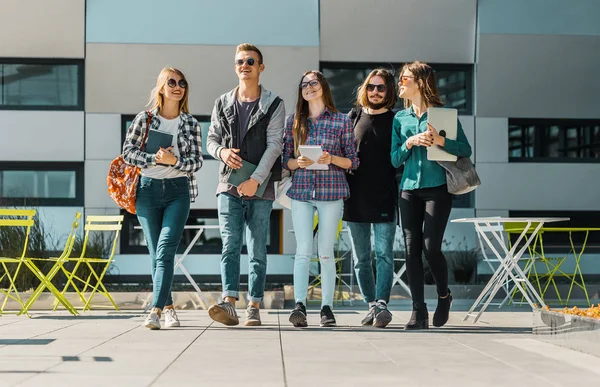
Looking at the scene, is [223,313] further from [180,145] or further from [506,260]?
[506,260]

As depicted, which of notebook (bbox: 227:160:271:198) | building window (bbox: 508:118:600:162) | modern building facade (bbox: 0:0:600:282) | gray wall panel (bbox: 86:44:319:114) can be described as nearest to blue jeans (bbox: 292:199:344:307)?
notebook (bbox: 227:160:271:198)

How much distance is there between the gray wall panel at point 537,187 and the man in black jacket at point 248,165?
6.10 metres

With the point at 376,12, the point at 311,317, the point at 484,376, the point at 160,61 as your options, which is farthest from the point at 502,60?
the point at 484,376

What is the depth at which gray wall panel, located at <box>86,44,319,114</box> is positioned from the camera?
37.3 feet

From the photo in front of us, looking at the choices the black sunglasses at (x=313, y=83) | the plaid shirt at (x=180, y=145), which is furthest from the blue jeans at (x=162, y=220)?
the black sunglasses at (x=313, y=83)

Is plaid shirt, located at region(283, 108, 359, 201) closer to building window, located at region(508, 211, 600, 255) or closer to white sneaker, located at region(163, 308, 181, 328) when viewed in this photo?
white sneaker, located at region(163, 308, 181, 328)

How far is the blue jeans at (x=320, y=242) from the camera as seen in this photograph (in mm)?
6051

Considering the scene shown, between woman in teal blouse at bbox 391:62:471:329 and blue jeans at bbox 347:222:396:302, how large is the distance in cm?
19

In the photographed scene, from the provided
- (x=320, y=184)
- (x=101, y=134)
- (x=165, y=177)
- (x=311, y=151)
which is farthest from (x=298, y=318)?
(x=101, y=134)

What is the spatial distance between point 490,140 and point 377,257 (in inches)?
240

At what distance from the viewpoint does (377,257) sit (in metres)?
6.11

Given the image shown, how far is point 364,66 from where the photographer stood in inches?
466

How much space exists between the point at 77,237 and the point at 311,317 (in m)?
4.00

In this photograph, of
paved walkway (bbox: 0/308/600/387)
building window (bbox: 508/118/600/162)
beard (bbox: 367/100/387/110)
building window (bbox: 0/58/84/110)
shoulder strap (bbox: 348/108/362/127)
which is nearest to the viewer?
paved walkway (bbox: 0/308/600/387)
